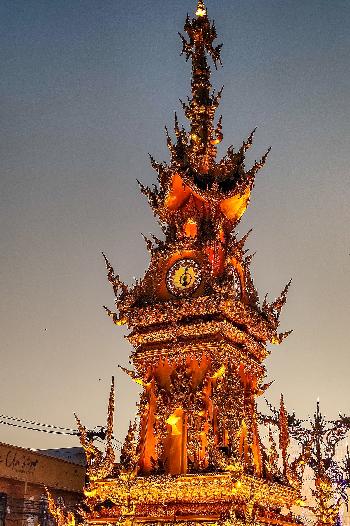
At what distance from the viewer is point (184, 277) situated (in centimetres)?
1739

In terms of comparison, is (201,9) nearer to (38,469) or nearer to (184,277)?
(184,277)

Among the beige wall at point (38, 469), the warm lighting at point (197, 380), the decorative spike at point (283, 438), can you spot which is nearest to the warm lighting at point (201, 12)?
the warm lighting at point (197, 380)

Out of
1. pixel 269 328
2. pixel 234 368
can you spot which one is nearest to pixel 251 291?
pixel 269 328

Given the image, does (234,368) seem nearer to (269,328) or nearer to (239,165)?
(269,328)

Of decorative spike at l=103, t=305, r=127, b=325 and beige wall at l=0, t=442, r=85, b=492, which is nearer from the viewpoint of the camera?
decorative spike at l=103, t=305, r=127, b=325

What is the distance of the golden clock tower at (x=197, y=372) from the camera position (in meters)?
14.9

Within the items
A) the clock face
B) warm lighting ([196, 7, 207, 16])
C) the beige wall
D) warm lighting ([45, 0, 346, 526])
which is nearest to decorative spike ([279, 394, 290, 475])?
warm lighting ([45, 0, 346, 526])

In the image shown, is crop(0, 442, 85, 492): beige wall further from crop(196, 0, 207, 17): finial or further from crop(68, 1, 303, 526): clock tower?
crop(196, 0, 207, 17): finial

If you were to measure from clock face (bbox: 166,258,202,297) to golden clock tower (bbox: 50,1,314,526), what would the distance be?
31 millimetres

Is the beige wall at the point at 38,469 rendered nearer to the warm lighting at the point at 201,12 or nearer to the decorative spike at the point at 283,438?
the decorative spike at the point at 283,438

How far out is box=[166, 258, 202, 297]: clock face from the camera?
17.1 metres

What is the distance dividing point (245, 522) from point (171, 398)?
339 cm

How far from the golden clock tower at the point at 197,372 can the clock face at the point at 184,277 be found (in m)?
0.03

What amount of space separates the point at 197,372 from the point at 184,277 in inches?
106
